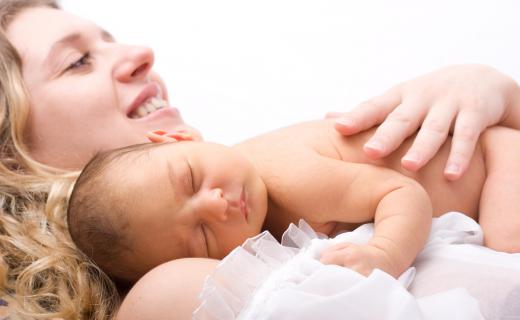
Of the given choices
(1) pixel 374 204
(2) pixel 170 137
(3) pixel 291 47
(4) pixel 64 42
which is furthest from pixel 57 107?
(3) pixel 291 47

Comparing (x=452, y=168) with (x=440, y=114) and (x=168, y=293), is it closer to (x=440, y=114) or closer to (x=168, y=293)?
(x=440, y=114)

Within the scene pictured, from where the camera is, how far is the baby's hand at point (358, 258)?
885mm

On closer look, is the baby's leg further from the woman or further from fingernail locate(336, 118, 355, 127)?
fingernail locate(336, 118, 355, 127)

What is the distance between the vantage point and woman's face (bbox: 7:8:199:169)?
1.49 m

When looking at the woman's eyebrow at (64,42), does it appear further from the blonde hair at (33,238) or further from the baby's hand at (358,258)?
the baby's hand at (358,258)

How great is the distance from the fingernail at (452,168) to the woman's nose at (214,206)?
1.28 feet

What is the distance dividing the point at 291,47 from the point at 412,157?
139 cm

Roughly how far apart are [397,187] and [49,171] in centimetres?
81

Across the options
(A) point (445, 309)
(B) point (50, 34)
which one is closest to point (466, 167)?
(A) point (445, 309)

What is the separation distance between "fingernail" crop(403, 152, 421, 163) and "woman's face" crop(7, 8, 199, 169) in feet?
1.81

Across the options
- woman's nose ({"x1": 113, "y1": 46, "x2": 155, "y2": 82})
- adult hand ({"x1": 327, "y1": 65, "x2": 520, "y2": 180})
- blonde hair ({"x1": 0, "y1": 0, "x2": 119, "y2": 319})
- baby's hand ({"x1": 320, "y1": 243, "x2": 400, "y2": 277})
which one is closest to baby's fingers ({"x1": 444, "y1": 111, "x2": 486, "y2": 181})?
adult hand ({"x1": 327, "y1": 65, "x2": 520, "y2": 180})

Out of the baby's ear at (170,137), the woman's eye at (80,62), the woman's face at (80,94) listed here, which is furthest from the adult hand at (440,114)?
the woman's eye at (80,62)

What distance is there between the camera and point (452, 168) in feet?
3.67

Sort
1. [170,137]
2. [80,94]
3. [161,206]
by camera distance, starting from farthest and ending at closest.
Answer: [80,94]
[170,137]
[161,206]
